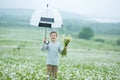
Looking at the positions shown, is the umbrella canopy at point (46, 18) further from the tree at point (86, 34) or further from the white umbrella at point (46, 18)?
the tree at point (86, 34)

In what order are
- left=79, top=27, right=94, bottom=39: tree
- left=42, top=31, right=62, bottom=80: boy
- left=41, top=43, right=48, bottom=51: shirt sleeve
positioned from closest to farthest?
1. left=41, top=43, right=48, bottom=51: shirt sleeve
2. left=42, top=31, right=62, bottom=80: boy
3. left=79, top=27, right=94, bottom=39: tree

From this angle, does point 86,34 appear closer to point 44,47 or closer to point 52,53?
point 52,53

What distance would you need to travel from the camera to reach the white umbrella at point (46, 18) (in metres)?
11.6

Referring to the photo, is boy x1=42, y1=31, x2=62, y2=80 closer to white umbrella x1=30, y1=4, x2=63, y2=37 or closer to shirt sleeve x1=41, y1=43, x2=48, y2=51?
shirt sleeve x1=41, y1=43, x2=48, y2=51

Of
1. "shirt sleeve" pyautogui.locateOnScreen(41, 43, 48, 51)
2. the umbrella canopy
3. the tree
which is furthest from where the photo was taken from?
the tree

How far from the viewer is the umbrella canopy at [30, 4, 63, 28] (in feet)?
38.1

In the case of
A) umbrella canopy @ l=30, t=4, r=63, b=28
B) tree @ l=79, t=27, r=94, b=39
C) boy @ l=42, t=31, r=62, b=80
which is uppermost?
umbrella canopy @ l=30, t=4, r=63, b=28

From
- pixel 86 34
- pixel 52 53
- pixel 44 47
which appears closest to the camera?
pixel 44 47

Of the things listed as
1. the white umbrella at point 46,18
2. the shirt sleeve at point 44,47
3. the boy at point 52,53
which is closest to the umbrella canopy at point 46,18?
the white umbrella at point 46,18

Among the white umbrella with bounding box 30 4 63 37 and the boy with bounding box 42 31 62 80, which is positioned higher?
the white umbrella with bounding box 30 4 63 37

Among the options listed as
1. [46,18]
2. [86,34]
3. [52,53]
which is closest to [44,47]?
[52,53]

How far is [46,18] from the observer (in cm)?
1169

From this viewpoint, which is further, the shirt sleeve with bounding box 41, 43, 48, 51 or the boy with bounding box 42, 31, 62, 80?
the boy with bounding box 42, 31, 62, 80

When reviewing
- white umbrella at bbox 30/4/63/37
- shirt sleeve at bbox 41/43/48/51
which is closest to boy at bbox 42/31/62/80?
shirt sleeve at bbox 41/43/48/51
